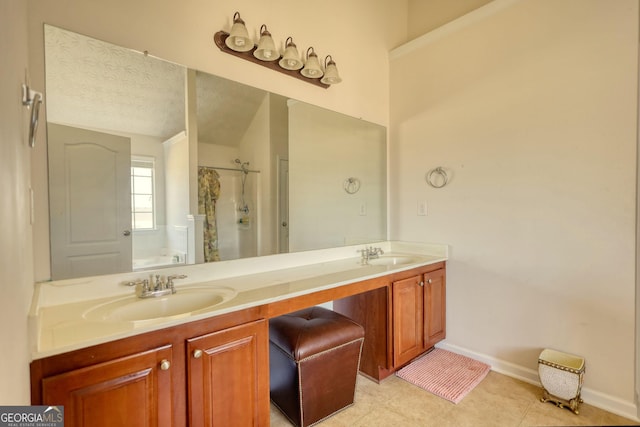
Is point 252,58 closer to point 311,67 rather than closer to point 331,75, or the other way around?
point 311,67

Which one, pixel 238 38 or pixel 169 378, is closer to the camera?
pixel 169 378

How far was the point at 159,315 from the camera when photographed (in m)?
1.32

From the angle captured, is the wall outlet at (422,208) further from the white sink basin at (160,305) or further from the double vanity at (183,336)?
the white sink basin at (160,305)

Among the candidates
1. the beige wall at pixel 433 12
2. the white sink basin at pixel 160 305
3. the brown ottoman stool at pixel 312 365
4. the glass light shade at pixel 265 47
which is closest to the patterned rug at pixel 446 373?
the brown ottoman stool at pixel 312 365

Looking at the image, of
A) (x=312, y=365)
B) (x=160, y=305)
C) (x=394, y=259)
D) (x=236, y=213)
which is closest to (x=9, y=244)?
(x=160, y=305)

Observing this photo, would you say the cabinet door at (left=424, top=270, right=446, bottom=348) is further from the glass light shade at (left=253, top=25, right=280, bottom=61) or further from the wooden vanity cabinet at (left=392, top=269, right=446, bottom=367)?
the glass light shade at (left=253, top=25, right=280, bottom=61)

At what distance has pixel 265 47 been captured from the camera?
1.78 metres

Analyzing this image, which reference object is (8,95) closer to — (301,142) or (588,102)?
(301,142)

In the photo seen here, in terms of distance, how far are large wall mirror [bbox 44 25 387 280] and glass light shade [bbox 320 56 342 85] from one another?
21 centimetres

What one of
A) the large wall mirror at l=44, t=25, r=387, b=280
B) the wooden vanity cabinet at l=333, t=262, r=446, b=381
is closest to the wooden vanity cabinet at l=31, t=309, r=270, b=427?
the large wall mirror at l=44, t=25, r=387, b=280

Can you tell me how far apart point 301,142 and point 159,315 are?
4.56 feet

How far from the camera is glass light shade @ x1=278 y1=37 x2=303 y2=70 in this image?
6.29 feet

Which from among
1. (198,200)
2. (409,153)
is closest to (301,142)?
(198,200)

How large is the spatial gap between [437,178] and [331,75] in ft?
3.83
